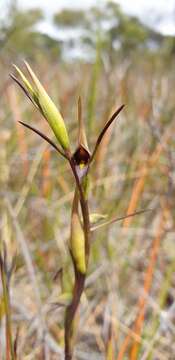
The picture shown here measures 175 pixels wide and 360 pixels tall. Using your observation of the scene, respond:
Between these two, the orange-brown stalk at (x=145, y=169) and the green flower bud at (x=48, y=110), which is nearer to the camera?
the green flower bud at (x=48, y=110)

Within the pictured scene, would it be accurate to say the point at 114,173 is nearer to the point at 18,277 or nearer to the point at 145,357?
the point at 18,277

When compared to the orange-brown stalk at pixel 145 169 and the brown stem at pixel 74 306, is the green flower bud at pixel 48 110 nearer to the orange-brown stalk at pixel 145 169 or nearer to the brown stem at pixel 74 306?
the brown stem at pixel 74 306

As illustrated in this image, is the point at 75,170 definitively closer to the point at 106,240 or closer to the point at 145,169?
the point at 106,240

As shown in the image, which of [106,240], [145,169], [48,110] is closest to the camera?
[48,110]

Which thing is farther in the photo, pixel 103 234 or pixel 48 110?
pixel 103 234

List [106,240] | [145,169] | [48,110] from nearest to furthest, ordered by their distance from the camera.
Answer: [48,110] < [106,240] < [145,169]

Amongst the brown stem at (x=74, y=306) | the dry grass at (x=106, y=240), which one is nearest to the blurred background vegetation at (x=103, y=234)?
the dry grass at (x=106, y=240)

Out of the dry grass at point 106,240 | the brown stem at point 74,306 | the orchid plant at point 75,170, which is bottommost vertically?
the dry grass at point 106,240

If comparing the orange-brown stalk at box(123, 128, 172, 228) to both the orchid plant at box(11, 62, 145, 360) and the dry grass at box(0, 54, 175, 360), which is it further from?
the orchid plant at box(11, 62, 145, 360)

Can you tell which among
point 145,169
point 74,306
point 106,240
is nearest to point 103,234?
point 106,240

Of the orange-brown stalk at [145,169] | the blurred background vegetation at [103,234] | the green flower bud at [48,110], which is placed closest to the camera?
the green flower bud at [48,110]

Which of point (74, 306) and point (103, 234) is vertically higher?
point (74, 306)
